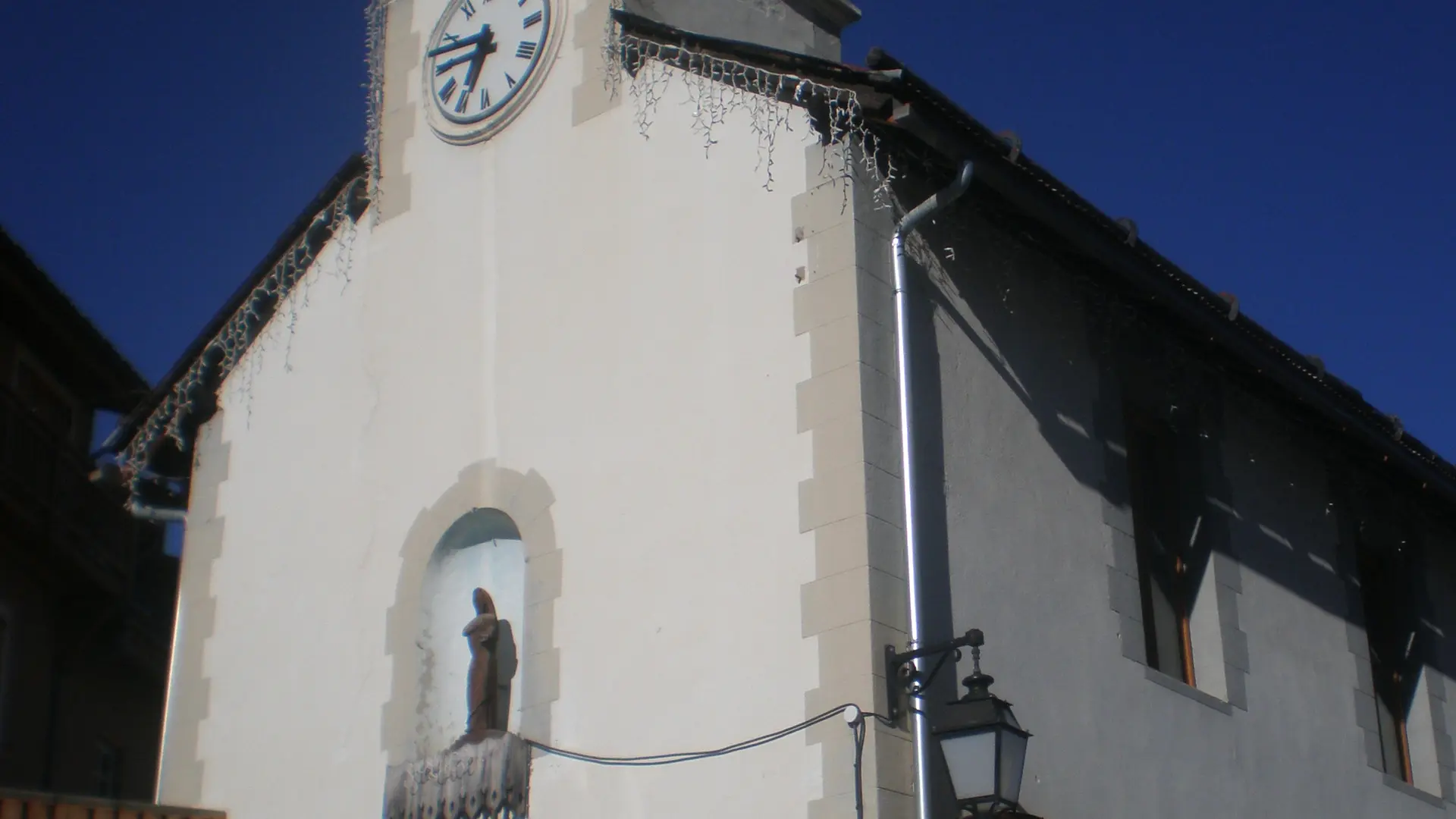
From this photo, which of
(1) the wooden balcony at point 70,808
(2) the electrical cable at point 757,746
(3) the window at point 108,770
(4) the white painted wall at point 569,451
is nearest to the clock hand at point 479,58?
(4) the white painted wall at point 569,451

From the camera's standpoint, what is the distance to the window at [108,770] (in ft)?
56.0

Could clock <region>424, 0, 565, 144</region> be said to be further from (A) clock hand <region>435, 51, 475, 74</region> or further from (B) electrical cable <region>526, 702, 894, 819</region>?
(B) electrical cable <region>526, 702, 894, 819</region>

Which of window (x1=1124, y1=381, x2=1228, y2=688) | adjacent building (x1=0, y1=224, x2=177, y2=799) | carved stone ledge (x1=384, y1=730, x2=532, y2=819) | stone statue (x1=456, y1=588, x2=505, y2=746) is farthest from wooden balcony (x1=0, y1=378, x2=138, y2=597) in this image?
window (x1=1124, y1=381, x2=1228, y2=688)

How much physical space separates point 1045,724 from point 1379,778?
3992 millimetres

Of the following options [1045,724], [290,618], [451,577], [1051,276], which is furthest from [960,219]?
[290,618]

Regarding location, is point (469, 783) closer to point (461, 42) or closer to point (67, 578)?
point (461, 42)

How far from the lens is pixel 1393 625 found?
13.4m

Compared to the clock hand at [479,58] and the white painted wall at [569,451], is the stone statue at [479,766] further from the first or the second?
the clock hand at [479,58]

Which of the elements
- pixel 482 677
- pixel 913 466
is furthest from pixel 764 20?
pixel 482 677

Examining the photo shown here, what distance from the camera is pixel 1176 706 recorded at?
10180 millimetres

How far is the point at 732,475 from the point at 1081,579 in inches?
83.2

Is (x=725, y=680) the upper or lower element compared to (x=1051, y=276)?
lower

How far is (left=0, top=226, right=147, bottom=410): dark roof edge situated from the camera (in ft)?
54.7

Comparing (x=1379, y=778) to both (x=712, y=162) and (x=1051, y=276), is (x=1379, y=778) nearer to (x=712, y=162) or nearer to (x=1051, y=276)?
(x=1051, y=276)
